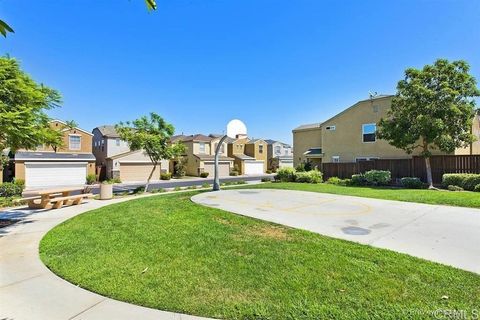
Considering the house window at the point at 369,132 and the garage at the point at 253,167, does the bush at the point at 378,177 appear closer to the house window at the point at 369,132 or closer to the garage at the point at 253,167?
the house window at the point at 369,132

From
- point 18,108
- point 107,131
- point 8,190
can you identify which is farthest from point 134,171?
point 18,108

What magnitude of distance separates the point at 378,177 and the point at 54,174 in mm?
29693

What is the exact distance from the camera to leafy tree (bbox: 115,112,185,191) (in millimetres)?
17797

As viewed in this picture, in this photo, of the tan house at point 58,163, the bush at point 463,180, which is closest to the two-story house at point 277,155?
the tan house at point 58,163

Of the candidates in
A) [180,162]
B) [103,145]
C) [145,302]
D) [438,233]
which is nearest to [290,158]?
[180,162]

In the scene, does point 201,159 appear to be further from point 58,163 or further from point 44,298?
point 44,298

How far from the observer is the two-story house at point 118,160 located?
30594 millimetres

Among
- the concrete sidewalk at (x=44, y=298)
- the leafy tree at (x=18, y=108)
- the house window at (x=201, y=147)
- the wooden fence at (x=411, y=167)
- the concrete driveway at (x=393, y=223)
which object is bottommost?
the concrete sidewalk at (x=44, y=298)

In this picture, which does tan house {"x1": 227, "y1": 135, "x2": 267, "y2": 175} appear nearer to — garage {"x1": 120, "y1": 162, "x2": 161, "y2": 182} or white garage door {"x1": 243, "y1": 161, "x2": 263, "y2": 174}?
white garage door {"x1": 243, "y1": 161, "x2": 263, "y2": 174}

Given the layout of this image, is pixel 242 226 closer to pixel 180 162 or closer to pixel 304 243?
pixel 304 243

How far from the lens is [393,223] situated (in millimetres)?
7059

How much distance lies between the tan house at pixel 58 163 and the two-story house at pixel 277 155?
3080 cm

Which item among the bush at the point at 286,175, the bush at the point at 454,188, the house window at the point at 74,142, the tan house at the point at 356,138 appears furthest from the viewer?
the house window at the point at 74,142

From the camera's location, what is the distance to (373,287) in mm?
3543
